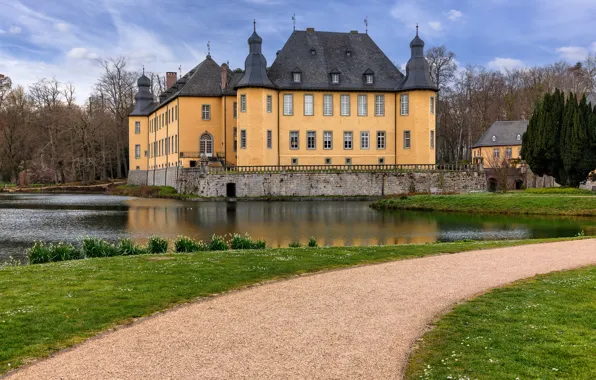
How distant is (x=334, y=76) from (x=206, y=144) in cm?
1242

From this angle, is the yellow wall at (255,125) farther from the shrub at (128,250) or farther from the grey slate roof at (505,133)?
the shrub at (128,250)

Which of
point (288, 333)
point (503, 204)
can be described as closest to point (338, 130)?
point (503, 204)

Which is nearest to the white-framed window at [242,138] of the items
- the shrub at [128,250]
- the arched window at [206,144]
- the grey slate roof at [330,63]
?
the grey slate roof at [330,63]

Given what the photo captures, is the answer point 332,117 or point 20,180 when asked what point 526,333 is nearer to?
point 332,117

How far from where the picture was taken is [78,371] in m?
5.37

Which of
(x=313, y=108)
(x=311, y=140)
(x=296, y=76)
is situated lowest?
(x=311, y=140)

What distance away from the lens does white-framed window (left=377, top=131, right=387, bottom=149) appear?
49938 millimetres

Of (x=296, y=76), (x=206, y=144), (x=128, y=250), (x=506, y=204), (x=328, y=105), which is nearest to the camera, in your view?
(x=128, y=250)

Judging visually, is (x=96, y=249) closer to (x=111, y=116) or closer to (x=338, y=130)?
(x=338, y=130)

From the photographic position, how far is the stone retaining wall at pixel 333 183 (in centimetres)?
4484

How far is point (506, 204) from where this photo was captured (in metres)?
32.5

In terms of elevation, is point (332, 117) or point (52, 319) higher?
point (332, 117)

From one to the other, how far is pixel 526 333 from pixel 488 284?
323 centimetres

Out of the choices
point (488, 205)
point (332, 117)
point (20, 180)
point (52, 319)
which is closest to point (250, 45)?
point (332, 117)
